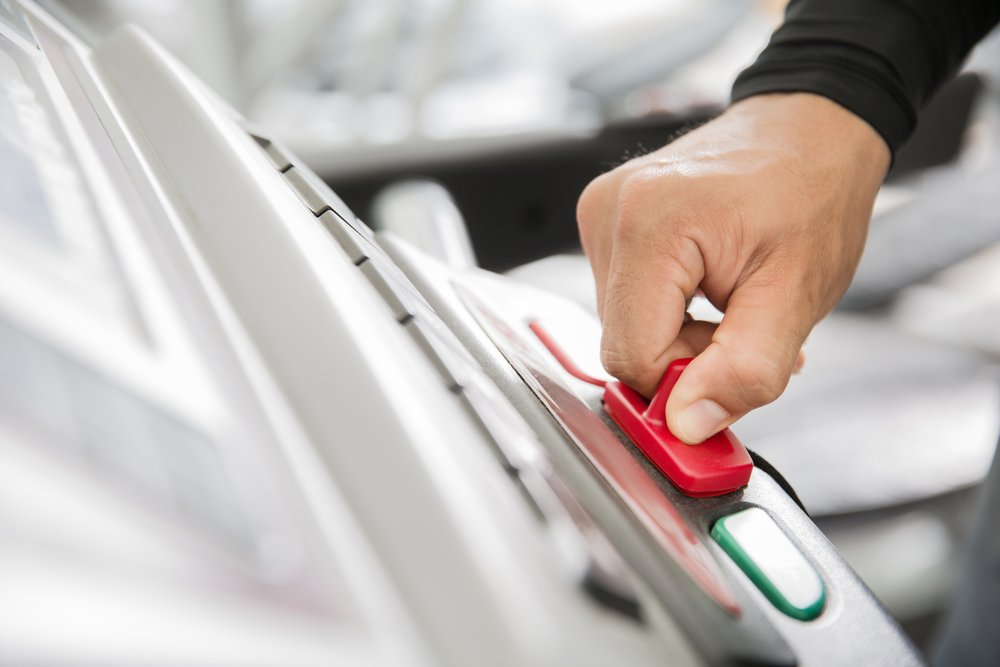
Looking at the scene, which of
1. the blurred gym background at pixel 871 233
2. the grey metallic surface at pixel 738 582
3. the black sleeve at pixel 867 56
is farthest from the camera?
the blurred gym background at pixel 871 233

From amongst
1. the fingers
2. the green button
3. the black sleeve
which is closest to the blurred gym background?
the black sleeve

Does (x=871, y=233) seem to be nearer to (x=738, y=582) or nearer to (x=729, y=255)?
(x=729, y=255)

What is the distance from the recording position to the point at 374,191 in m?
1.32

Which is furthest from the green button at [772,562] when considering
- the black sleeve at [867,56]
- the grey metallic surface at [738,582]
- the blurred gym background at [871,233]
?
the blurred gym background at [871,233]

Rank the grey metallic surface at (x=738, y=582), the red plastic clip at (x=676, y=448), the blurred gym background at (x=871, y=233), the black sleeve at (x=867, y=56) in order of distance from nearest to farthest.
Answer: the grey metallic surface at (x=738, y=582)
the red plastic clip at (x=676, y=448)
the black sleeve at (x=867, y=56)
the blurred gym background at (x=871, y=233)

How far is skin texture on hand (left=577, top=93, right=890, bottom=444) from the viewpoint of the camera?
475 mm

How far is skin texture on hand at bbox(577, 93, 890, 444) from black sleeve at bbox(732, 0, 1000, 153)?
0.20 ft

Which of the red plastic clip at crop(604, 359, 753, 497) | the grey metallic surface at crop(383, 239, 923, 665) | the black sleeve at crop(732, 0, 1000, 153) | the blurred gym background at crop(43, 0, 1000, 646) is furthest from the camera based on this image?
the blurred gym background at crop(43, 0, 1000, 646)

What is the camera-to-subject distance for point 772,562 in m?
0.37

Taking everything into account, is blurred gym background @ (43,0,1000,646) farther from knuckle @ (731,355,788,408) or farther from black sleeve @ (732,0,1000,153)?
knuckle @ (731,355,788,408)

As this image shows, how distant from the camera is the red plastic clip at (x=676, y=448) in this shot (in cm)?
41

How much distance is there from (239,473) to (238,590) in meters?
0.05

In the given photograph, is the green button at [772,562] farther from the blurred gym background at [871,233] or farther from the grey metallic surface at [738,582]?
the blurred gym background at [871,233]

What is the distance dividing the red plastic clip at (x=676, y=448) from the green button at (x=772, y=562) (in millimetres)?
25
